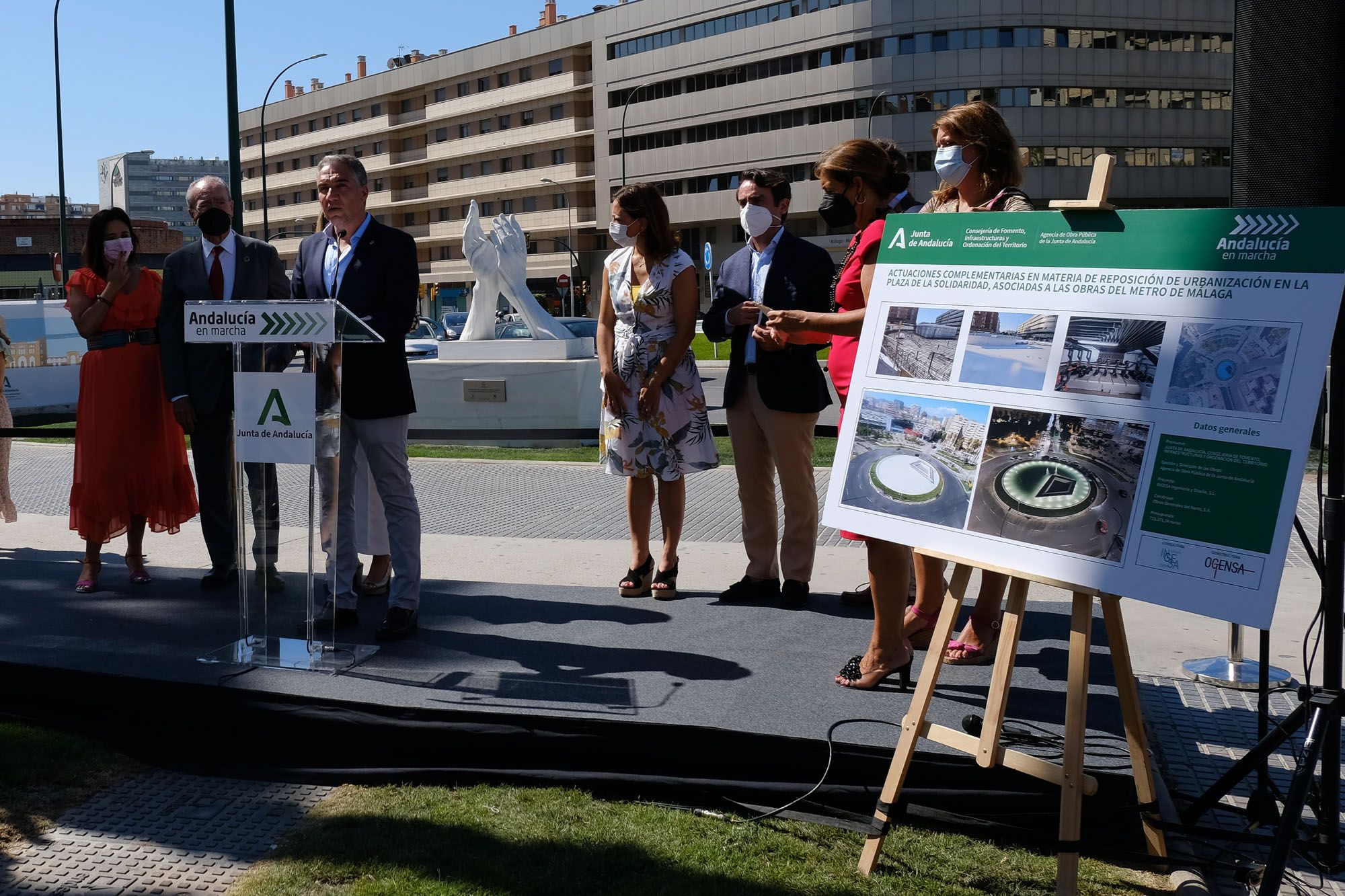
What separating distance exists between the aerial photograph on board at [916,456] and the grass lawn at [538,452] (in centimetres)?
761

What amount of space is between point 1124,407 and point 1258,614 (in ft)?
1.98

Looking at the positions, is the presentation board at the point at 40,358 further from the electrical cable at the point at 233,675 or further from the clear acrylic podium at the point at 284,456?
the electrical cable at the point at 233,675

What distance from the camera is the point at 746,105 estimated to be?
219ft

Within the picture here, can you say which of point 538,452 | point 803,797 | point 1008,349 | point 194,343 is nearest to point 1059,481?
point 1008,349

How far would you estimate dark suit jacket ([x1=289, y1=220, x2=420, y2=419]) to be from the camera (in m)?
5.15

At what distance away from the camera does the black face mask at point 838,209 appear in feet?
15.8

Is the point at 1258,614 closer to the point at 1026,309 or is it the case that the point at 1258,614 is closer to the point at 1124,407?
the point at 1124,407

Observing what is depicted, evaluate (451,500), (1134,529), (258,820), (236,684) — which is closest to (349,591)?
(236,684)

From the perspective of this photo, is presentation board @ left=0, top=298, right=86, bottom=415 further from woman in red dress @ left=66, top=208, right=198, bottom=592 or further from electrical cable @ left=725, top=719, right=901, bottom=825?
electrical cable @ left=725, top=719, right=901, bottom=825

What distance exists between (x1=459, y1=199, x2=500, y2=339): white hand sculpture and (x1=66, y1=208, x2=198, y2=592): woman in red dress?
37.9 ft

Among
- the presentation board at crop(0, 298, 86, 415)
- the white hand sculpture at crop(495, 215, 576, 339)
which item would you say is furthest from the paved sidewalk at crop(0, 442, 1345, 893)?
the presentation board at crop(0, 298, 86, 415)

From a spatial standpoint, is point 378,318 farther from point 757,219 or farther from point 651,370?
point 757,219

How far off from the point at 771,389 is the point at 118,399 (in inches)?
129

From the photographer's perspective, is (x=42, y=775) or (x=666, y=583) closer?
(x=42, y=775)
